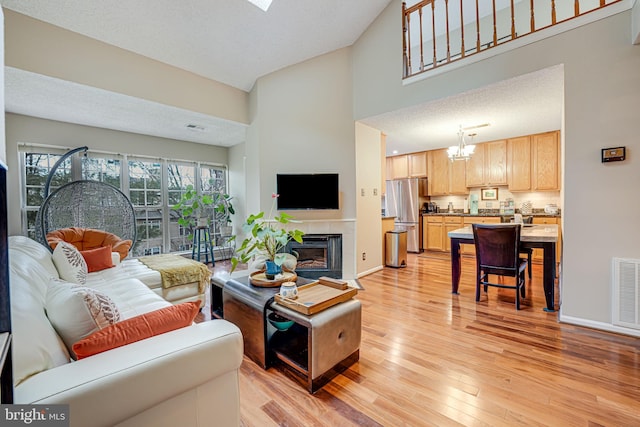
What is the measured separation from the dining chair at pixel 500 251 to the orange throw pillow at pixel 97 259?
158 inches

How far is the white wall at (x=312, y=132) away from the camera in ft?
13.0

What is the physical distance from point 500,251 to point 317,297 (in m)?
2.20

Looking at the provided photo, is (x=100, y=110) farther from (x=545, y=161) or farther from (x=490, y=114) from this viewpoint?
(x=545, y=161)

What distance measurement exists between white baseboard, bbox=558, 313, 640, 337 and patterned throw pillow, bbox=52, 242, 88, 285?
4.44 metres

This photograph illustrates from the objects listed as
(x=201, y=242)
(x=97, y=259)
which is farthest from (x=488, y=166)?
(x=97, y=259)

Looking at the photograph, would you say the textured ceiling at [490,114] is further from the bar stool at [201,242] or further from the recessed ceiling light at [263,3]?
the bar stool at [201,242]

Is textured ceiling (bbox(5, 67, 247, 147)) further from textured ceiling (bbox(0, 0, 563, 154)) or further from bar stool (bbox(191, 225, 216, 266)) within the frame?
bar stool (bbox(191, 225, 216, 266))

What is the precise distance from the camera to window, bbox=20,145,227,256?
12.6 ft

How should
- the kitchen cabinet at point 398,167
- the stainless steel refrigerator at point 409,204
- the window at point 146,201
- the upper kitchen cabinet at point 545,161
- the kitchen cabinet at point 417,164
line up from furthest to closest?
the kitchen cabinet at point 398,167, the kitchen cabinet at point 417,164, the stainless steel refrigerator at point 409,204, the window at point 146,201, the upper kitchen cabinet at point 545,161

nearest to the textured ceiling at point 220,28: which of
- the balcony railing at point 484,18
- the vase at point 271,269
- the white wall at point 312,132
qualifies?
the white wall at point 312,132

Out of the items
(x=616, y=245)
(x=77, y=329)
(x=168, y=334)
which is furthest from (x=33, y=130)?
(x=616, y=245)

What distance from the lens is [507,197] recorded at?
5445 mm

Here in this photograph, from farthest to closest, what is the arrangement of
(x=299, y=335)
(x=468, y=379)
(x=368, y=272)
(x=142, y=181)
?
(x=142, y=181)
(x=368, y=272)
(x=299, y=335)
(x=468, y=379)

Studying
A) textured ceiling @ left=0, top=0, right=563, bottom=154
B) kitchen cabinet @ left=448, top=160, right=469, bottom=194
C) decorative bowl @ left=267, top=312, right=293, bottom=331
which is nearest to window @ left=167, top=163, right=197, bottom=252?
textured ceiling @ left=0, top=0, right=563, bottom=154
